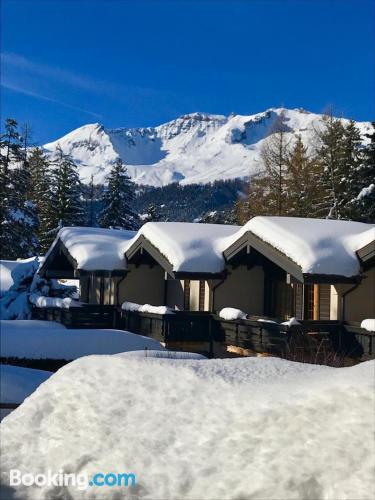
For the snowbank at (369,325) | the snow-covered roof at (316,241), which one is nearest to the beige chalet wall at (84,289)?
the snow-covered roof at (316,241)

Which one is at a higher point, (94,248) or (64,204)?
(64,204)

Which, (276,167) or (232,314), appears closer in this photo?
(232,314)

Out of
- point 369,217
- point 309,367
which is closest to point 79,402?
point 309,367

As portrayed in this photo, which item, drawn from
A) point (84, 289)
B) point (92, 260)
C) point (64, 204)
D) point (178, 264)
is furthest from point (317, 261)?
point (64, 204)

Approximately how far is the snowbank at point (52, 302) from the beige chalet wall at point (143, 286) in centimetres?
216

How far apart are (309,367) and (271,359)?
1.38 feet

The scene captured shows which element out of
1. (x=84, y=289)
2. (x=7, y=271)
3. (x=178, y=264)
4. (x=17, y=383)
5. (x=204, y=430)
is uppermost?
(x=178, y=264)

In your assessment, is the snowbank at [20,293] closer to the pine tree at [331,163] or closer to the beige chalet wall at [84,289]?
the beige chalet wall at [84,289]

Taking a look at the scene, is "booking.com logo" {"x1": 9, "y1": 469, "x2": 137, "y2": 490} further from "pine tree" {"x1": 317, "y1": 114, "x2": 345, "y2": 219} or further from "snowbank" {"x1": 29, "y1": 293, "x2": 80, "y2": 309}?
"pine tree" {"x1": 317, "y1": 114, "x2": 345, "y2": 219}

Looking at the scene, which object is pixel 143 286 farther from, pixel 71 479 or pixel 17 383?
pixel 71 479

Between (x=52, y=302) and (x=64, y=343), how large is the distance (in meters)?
9.87

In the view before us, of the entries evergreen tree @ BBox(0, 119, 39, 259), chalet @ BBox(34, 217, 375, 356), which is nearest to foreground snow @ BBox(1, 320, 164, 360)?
chalet @ BBox(34, 217, 375, 356)

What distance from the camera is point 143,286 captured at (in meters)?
23.6

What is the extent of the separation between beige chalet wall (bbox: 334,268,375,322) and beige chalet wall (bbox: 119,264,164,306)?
9.94 m
